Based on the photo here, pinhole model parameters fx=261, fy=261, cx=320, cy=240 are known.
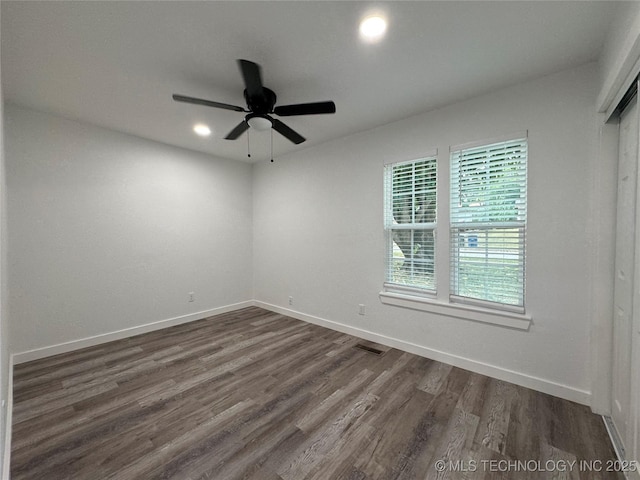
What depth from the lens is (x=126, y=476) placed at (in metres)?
1.48

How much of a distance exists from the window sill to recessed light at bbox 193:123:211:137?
300 centimetres

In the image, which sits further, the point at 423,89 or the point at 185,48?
the point at 423,89

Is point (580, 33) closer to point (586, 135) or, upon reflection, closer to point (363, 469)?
point (586, 135)

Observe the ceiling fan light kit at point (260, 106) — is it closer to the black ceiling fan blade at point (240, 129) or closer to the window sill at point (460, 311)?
the black ceiling fan blade at point (240, 129)

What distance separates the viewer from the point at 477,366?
2547 mm

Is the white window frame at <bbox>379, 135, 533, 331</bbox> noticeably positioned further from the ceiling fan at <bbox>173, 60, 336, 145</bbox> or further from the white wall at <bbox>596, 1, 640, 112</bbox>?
the ceiling fan at <bbox>173, 60, 336, 145</bbox>

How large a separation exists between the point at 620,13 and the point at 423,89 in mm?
1202

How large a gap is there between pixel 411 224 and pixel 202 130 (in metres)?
2.85

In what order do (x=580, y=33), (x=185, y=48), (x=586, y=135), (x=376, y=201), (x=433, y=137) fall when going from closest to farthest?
(x=580, y=33) → (x=185, y=48) → (x=586, y=135) → (x=433, y=137) → (x=376, y=201)

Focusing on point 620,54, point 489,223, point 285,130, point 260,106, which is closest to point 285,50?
point 260,106

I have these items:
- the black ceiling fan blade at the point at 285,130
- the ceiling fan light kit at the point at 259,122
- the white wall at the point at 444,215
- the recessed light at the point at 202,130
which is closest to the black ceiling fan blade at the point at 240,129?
the ceiling fan light kit at the point at 259,122

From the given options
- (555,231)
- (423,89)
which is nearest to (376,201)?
(423,89)

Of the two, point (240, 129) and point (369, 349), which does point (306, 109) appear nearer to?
point (240, 129)

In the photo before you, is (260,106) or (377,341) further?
(377,341)
